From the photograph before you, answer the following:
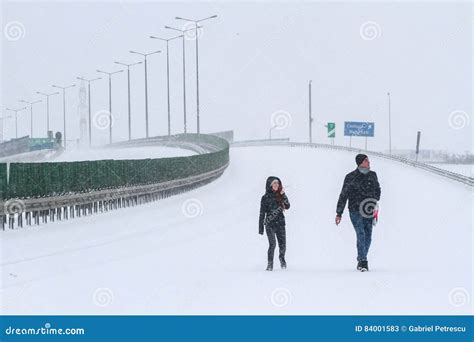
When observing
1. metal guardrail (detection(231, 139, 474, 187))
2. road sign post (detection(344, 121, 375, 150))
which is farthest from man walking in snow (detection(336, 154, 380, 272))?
road sign post (detection(344, 121, 375, 150))

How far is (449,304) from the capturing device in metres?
10.6

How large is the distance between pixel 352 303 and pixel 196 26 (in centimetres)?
6115

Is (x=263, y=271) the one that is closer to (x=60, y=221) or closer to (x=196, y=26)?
(x=60, y=221)
